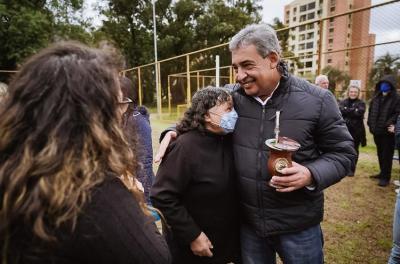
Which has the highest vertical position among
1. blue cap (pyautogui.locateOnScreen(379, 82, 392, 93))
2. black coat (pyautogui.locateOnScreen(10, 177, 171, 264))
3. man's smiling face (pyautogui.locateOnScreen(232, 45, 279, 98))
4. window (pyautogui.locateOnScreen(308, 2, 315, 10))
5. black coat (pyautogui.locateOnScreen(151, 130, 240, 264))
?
window (pyautogui.locateOnScreen(308, 2, 315, 10))

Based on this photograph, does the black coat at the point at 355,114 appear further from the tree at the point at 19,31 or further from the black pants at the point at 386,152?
the tree at the point at 19,31

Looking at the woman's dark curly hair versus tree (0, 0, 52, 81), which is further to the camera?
tree (0, 0, 52, 81)

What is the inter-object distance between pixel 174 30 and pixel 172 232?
30573 millimetres

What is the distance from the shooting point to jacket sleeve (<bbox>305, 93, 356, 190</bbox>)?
180 cm

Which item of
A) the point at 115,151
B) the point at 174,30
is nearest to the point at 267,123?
the point at 115,151

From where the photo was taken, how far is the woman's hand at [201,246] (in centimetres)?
191

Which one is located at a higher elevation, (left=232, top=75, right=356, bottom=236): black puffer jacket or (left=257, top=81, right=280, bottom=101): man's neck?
(left=257, top=81, right=280, bottom=101): man's neck

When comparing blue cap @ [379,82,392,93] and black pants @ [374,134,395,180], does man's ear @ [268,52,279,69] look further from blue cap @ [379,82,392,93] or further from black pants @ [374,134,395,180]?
black pants @ [374,134,395,180]

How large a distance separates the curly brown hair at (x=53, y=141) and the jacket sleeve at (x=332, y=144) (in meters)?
1.24

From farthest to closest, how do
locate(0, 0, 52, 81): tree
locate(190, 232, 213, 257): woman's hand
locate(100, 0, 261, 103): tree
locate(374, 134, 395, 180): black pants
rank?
locate(100, 0, 261, 103): tree, locate(0, 0, 52, 81): tree, locate(374, 134, 395, 180): black pants, locate(190, 232, 213, 257): woman's hand

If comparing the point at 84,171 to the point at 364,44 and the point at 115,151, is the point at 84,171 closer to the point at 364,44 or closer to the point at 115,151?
the point at 115,151

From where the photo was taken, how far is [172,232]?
1986 millimetres

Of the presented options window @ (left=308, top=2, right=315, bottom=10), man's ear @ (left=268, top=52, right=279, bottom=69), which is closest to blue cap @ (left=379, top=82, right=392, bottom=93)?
man's ear @ (left=268, top=52, right=279, bottom=69)

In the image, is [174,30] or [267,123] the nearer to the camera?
[267,123]
